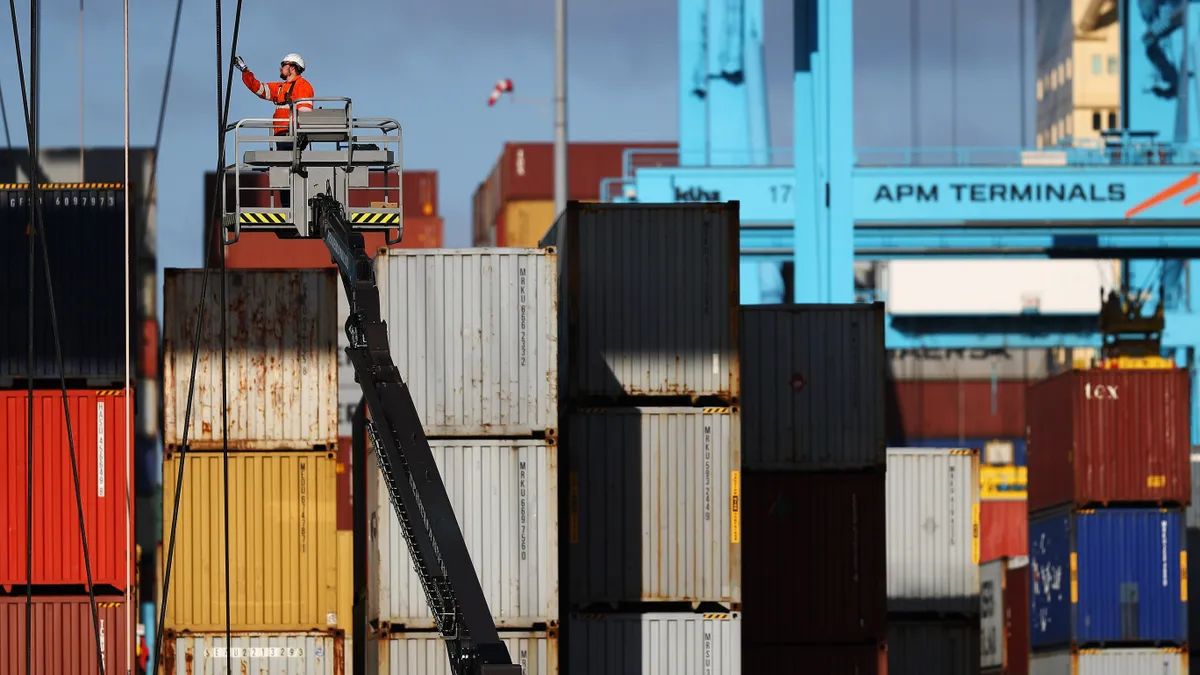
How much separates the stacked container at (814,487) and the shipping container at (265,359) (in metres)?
5.54

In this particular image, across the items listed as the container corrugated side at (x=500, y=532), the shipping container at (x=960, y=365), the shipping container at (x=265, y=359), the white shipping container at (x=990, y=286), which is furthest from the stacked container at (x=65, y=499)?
the white shipping container at (x=990, y=286)

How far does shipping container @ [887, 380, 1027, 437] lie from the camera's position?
7438 centimetres

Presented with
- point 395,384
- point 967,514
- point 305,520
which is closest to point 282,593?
point 305,520

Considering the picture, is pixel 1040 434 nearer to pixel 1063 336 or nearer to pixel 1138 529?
pixel 1138 529

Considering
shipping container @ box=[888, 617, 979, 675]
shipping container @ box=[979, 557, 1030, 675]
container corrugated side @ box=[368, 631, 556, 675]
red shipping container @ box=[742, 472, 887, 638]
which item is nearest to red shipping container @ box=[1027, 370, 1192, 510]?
shipping container @ box=[979, 557, 1030, 675]

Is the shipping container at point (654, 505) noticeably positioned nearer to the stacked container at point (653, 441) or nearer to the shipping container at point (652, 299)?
the stacked container at point (653, 441)

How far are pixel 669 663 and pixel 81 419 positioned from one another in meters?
8.13

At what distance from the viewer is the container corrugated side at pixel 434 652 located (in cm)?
1981

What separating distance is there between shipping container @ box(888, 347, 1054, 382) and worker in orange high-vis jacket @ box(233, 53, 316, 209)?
5798cm

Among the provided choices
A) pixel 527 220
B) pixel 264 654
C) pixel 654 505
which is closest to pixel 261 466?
pixel 264 654

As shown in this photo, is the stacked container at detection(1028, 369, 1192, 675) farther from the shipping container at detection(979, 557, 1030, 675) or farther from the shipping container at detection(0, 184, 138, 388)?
the shipping container at detection(0, 184, 138, 388)

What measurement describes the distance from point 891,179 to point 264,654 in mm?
19379

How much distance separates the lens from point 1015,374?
261 ft

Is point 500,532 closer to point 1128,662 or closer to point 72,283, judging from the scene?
point 72,283
